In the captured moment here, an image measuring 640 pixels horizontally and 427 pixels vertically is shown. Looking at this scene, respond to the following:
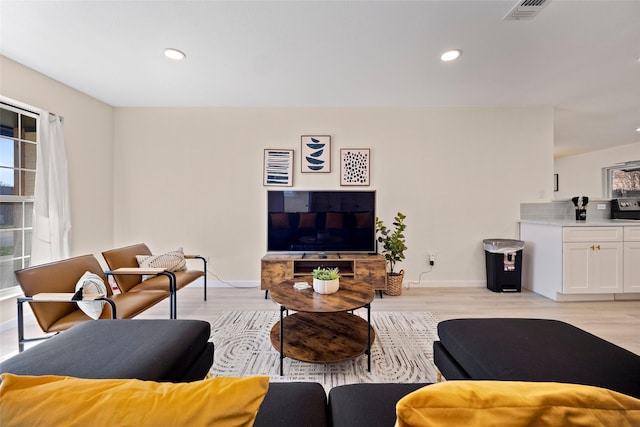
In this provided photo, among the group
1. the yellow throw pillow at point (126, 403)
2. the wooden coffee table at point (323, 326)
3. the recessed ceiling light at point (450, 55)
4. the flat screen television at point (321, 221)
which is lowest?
the wooden coffee table at point (323, 326)

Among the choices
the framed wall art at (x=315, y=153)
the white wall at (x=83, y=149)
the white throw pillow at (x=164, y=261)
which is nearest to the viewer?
the white wall at (x=83, y=149)

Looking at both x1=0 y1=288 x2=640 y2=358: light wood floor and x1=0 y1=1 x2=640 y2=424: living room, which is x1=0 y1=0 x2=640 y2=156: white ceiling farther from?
x1=0 y1=288 x2=640 y2=358: light wood floor

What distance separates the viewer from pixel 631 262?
2918 mm

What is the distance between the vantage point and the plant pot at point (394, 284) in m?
3.23

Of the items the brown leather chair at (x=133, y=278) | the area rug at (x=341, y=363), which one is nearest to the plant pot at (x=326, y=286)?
the area rug at (x=341, y=363)

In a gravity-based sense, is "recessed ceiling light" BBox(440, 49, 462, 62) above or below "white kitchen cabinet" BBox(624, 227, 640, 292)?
above

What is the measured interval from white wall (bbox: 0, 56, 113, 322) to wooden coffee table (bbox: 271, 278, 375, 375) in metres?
2.71

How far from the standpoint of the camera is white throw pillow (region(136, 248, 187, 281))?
2.75 meters

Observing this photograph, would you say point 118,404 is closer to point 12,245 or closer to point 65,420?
point 65,420

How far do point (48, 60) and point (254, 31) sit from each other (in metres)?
2.08

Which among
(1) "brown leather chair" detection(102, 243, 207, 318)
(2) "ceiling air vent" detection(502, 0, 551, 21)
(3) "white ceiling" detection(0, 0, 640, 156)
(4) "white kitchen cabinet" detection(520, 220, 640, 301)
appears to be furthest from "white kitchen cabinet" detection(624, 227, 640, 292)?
(1) "brown leather chair" detection(102, 243, 207, 318)

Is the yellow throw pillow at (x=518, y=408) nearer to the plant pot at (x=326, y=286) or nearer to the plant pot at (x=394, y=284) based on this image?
the plant pot at (x=326, y=286)

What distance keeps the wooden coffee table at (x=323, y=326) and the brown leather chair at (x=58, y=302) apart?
1.08 m

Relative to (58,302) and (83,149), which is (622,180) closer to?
(58,302)
